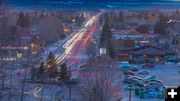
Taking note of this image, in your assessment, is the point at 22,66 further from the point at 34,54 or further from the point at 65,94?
the point at 34,54

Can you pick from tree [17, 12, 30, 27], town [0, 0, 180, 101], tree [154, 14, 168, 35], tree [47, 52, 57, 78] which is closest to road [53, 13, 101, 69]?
town [0, 0, 180, 101]

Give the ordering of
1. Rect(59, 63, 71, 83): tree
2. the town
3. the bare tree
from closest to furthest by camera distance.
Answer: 1. the bare tree
2. the town
3. Rect(59, 63, 71, 83): tree

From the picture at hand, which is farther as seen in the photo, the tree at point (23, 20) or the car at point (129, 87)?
the tree at point (23, 20)

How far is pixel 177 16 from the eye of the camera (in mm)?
8117

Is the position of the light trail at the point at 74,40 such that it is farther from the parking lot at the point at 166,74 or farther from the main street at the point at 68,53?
the parking lot at the point at 166,74

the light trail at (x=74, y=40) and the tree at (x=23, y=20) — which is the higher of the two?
the tree at (x=23, y=20)

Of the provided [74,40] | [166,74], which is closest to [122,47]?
[74,40]

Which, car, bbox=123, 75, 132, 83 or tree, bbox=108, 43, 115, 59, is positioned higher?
tree, bbox=108, 43, 115, 59

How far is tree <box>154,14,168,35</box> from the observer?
7953mm

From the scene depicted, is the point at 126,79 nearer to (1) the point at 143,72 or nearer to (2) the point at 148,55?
(1) the point at 143,72

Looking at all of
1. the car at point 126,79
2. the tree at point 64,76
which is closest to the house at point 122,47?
the car at point 126,79

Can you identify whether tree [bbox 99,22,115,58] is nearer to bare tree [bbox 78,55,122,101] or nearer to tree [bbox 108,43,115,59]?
tree [bbox 108,43,115,59]

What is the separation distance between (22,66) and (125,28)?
4662 mm

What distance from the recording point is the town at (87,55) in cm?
332
